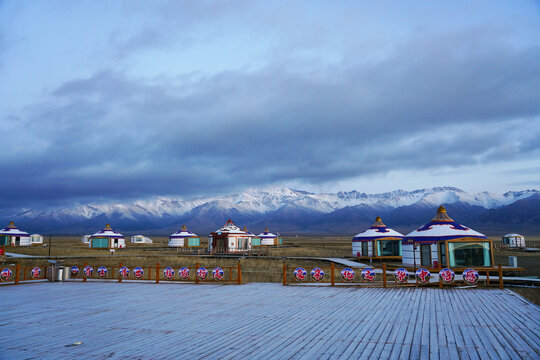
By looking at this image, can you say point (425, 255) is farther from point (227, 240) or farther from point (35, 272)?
point (227, 240)

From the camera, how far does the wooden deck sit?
7125 millimetres

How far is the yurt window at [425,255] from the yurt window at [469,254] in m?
1.49

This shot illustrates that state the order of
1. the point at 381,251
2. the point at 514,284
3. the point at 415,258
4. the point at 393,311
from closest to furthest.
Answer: the point at 393,311 < the point at 514,284 < the point at 415,258 < the point at 381,251

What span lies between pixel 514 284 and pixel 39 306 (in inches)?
845

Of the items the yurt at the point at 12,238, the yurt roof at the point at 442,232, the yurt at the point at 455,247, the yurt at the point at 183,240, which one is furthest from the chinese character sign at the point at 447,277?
the yurt at the point at 12,238

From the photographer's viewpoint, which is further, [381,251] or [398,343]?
[381,251]

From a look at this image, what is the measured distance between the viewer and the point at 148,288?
54.6ft

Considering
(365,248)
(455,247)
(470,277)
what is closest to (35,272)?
(470,277)

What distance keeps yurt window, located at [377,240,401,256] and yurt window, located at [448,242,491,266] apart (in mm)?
10358

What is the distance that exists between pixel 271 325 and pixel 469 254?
20.0 m

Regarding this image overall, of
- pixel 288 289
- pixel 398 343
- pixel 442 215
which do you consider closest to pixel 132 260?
pixel 288 289

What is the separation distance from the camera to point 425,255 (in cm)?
2606

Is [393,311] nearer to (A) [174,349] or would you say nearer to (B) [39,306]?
(A) [174,349]

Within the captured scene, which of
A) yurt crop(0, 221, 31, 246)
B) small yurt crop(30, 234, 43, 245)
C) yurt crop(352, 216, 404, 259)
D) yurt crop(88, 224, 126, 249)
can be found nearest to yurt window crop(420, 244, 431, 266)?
yurt crop(352, 216, 404, 259)
